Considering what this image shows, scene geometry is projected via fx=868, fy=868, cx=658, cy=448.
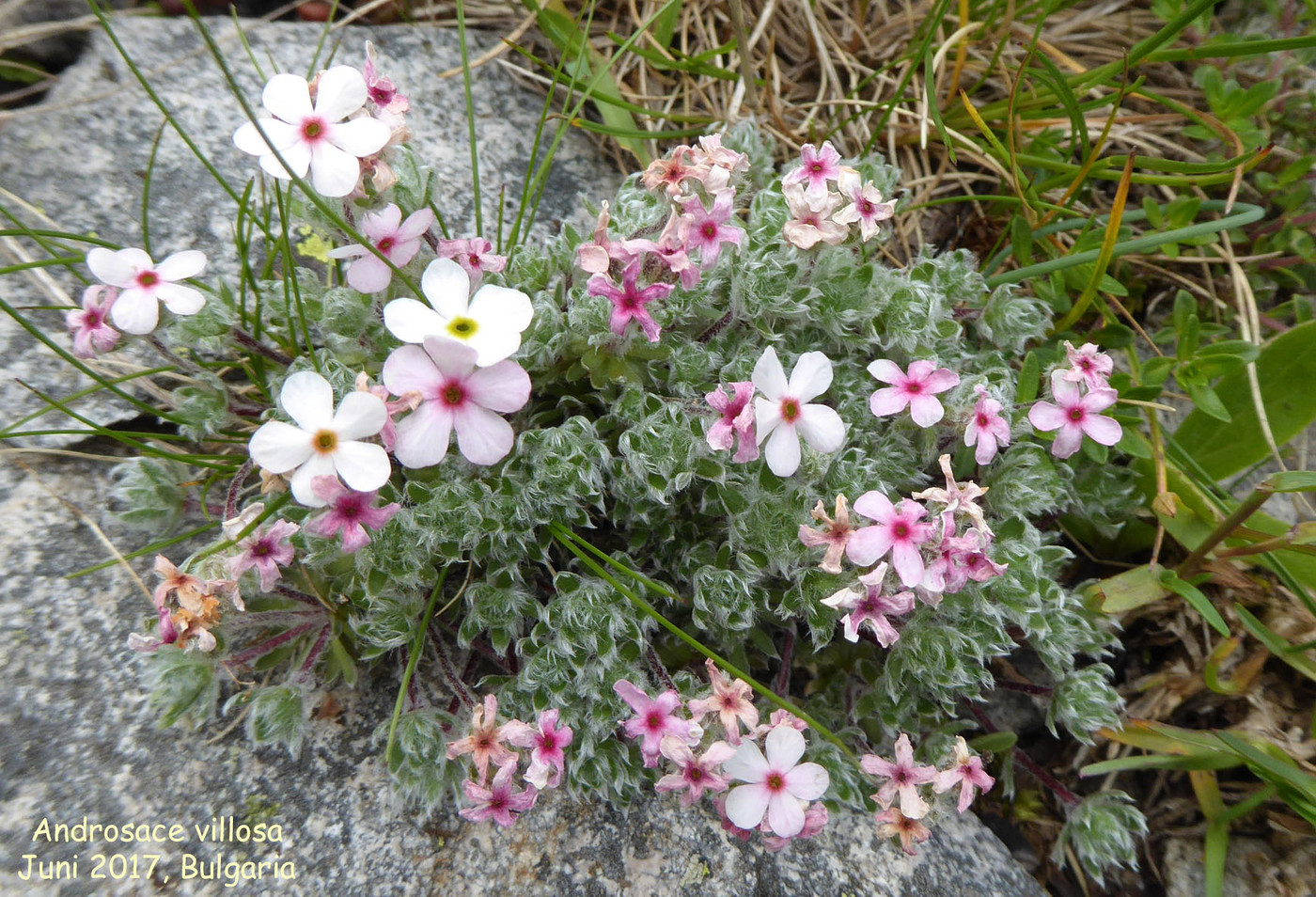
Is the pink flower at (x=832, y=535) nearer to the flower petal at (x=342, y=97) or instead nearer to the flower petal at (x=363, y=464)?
the flower petal at (x=363, y=464)

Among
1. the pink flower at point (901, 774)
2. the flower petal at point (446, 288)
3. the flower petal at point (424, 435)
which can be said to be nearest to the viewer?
the flower petal at point (424, 435)

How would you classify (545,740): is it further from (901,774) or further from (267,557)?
(901,774)

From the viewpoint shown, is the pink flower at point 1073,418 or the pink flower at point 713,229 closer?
the pink flower at point 713,229

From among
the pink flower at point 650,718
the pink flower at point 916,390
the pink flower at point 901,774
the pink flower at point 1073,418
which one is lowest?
the pink flower at point 901,774

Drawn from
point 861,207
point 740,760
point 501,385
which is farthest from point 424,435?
point 861,207

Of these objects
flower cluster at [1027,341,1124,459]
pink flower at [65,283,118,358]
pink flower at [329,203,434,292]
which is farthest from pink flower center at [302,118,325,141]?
flower cluster at [1027,341,1124,459]

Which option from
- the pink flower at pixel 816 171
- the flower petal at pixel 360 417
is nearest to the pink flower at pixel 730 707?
the flower petal at pixel 360 417

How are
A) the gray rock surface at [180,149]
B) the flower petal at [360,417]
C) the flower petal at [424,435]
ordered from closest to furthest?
the flower petal at [360,417] < the flower petal at [424,435] < the gray rock surface at [180,149]

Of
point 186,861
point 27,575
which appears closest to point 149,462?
point 27,575
